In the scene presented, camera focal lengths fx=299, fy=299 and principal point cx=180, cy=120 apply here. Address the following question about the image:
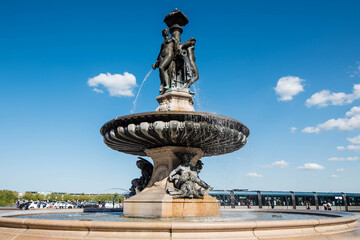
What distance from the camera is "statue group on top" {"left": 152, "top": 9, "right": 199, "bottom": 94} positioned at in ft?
32.9

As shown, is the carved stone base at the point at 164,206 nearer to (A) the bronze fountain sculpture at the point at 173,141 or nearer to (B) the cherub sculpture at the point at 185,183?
(A) the bronze fountain sculpture at the point at 173,141

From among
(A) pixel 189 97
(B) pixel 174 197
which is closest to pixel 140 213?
(B) pixel 174 197

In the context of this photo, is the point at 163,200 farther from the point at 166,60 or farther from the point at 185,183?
the point at 166,60

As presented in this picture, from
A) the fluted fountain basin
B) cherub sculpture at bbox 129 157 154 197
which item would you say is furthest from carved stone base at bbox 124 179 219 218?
the fluted fountain basin

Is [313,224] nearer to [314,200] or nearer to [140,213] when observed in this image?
[140,213]

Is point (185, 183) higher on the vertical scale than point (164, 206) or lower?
higher

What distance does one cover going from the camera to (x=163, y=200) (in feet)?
24.2

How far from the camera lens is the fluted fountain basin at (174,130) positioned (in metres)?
7.37

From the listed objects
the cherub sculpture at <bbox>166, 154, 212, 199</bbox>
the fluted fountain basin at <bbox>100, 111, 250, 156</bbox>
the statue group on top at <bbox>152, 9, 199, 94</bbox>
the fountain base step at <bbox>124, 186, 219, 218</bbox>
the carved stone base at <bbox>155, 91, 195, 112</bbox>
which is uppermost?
the statue group on top at <bbox>152, 9, 199, 94</bbox>

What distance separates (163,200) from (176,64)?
500 centimetres

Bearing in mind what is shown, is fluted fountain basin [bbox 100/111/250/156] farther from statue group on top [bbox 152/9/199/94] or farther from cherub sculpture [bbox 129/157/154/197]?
statue group on top [bbox 152/9/199/94]

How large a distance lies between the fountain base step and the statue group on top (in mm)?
3710

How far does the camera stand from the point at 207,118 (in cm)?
746

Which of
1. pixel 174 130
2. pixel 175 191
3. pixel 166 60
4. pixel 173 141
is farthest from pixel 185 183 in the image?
pixel 166 60
